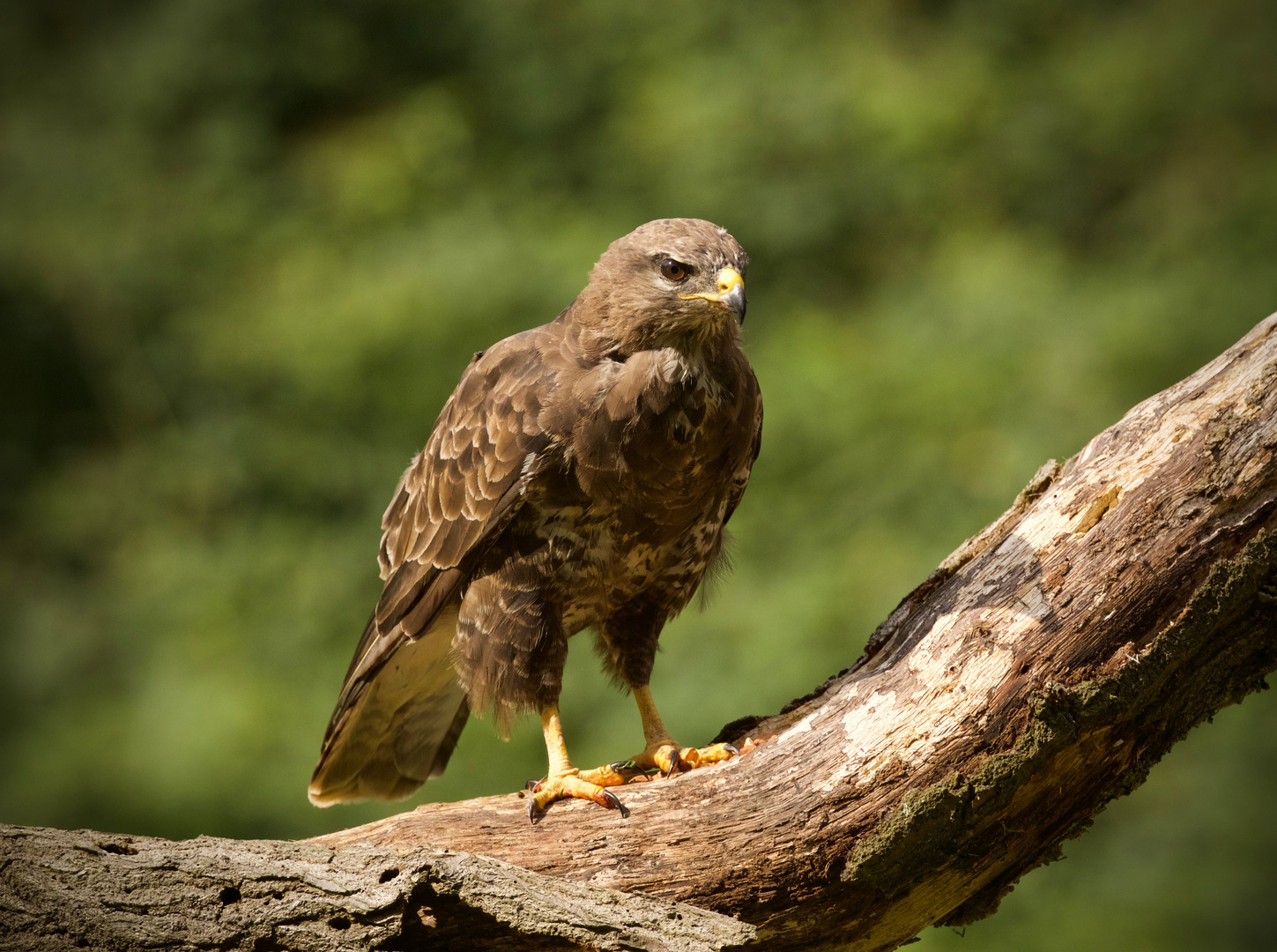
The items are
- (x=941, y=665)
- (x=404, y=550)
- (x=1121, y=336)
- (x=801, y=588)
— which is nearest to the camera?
(x=941, y=665)

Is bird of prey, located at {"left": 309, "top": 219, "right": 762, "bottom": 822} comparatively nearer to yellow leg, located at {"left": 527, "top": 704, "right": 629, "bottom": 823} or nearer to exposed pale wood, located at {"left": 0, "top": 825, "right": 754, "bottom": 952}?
yellow leg, located at {"left": 527, "top": 704, "right": 629, "bottom": 823}

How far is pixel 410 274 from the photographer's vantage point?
7.98 m

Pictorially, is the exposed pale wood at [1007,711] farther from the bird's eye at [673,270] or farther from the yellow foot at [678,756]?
the bird's eye at [673,270]

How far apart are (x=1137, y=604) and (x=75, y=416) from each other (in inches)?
321

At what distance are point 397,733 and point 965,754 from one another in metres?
2.36

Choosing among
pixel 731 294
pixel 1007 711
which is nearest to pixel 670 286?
pixel 731 294

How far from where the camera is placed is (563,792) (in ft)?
10.7

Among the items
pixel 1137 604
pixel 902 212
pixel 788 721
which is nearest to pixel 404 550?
pixel 788 721

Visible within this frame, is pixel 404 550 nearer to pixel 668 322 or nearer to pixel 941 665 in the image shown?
pixel 668 322

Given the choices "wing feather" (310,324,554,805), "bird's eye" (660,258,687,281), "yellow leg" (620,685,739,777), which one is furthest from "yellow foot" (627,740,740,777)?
"bird's eye" (660,258,687,281)

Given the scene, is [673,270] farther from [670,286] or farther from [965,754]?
[965,754]

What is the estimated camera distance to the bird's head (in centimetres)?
338

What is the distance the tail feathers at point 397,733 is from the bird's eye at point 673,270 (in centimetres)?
155

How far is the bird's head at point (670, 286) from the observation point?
3.38m
